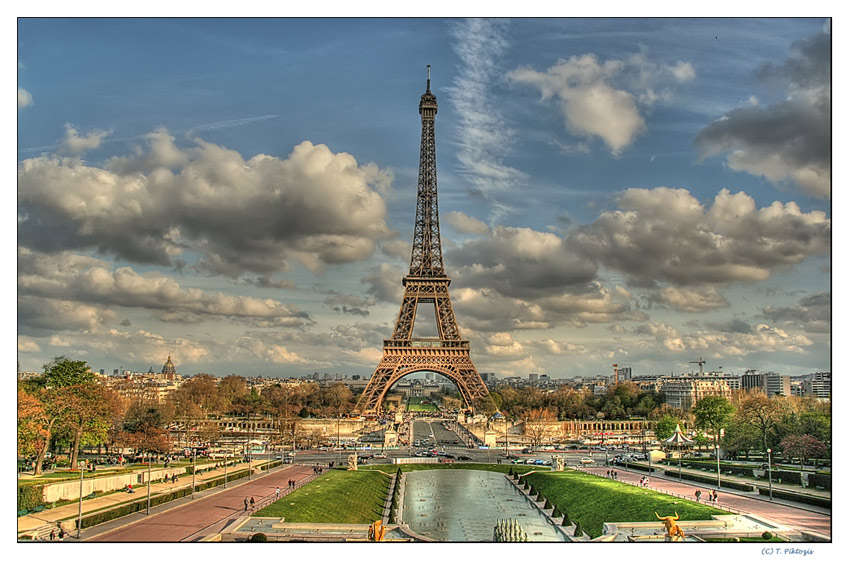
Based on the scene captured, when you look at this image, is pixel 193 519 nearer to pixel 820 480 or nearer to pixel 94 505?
pixel 94 505

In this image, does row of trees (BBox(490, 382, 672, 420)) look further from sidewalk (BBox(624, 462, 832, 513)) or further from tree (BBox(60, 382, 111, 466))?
tree (BBox(60, 382, 111, 466))

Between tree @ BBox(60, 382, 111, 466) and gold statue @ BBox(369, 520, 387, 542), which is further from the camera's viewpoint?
tree @ BBox(60, 382, 111, 466)

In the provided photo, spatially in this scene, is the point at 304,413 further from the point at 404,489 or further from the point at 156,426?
the point at 404,489

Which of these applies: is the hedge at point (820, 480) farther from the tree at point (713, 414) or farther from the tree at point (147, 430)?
the tree at point (147, 430)

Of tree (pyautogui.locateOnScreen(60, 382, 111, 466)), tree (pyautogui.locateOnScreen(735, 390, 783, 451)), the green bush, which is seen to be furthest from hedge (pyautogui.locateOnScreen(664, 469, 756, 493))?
tree (pyautogui.locateOnScreen(60, 382, 111, 466))

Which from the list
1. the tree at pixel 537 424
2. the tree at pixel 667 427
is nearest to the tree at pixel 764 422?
the tree at pixel 667 427

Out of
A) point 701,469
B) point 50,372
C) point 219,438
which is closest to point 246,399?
point 219,438

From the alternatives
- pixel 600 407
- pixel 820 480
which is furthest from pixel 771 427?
pixel 600 407

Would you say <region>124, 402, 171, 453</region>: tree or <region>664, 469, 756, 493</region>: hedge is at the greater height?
<region>124, 402, 171, 453</region>: tree
